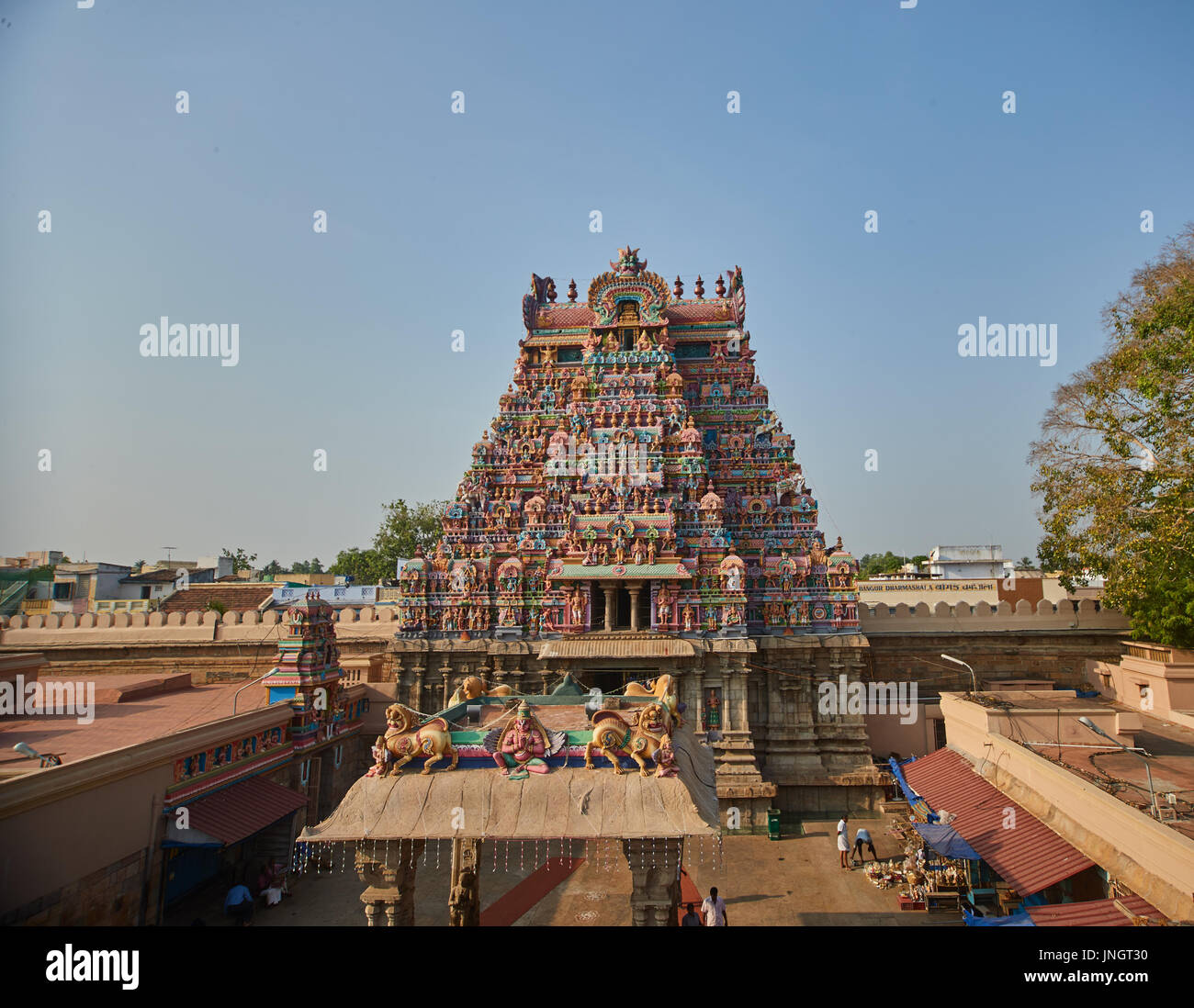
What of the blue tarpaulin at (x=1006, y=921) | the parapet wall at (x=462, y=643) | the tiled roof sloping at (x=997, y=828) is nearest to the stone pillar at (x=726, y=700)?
the parapet wall at (x=462, y=643)

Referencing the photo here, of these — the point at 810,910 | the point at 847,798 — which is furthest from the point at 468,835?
the point at 847,798

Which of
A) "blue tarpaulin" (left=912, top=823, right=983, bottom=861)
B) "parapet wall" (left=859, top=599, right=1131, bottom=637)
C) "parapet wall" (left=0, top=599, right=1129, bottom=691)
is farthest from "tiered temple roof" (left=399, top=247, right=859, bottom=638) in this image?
"blue tarpaulin" (left=912, top=823, right=983, bottom=861)

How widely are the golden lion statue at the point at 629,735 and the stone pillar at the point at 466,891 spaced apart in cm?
440

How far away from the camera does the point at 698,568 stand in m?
23.1

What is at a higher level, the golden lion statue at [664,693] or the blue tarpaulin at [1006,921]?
the golden lion statue at [664,693]

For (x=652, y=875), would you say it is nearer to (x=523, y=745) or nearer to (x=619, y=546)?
(x=523, y=745)

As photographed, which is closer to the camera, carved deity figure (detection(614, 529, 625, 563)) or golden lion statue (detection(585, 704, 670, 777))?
golden lion statue (detection(585, 704, 670, 777))

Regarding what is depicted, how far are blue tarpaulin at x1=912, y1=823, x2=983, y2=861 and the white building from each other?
47.0 metres

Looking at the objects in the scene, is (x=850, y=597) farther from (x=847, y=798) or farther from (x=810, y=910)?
(x=810, y=910)

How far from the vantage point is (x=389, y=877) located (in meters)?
10.8

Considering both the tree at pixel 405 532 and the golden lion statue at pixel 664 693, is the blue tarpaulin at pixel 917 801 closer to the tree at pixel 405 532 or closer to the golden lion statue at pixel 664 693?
the golden lion statue at pixel 664 693

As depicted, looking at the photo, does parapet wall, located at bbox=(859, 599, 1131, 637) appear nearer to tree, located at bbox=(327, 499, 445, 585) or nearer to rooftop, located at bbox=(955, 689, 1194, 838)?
rooftop, located at bbox=(955, 689, 1194, 838)

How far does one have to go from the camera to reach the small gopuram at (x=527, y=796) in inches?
400

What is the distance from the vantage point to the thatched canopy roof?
10.1 meters
